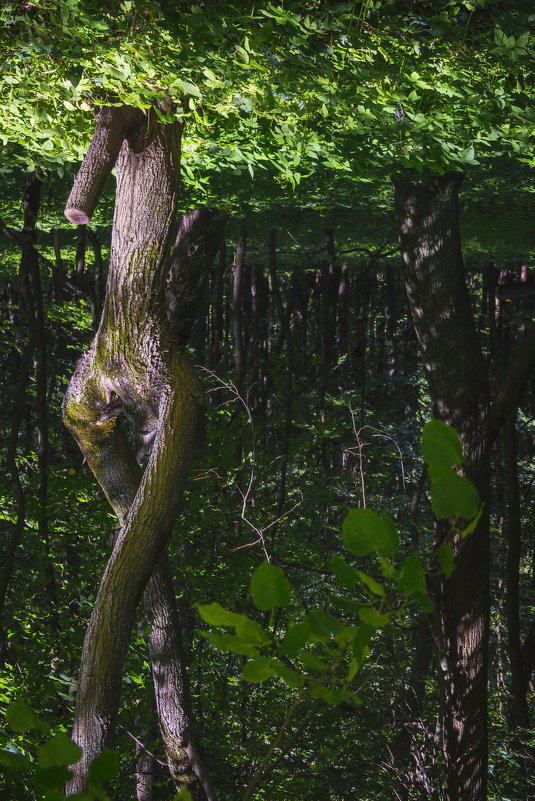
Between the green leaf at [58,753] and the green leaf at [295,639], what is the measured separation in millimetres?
206

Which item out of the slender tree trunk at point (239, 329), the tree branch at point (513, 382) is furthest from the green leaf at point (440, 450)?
the slender tree trunk at point (239, 329)

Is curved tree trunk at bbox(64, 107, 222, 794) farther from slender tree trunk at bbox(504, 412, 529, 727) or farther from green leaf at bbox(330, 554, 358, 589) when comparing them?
green leaf at bbox(330, 554, 358, 589)

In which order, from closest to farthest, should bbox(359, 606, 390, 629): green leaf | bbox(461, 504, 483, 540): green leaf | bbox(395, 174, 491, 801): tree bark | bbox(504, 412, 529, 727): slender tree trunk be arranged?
1. bbox(461, 504, 483, 540): green leaf
2. bbox(359, 606, 390, 629): green leaf
3. bbox(395, 174, 491, 801): tree bark
4. bbox(504, 412, 529, 727): slender tree trunk

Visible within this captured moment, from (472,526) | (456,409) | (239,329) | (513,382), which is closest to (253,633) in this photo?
(472,526)

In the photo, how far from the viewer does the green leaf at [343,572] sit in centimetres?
79

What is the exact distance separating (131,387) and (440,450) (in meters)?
3.47

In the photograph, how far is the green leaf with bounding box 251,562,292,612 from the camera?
0.76 meters

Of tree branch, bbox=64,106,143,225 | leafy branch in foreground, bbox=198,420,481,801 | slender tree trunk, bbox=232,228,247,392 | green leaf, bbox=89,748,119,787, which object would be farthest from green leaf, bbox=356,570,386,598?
slender tree trunk, bbox=232,228,247,392

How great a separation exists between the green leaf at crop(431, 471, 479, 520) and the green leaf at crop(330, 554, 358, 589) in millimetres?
155

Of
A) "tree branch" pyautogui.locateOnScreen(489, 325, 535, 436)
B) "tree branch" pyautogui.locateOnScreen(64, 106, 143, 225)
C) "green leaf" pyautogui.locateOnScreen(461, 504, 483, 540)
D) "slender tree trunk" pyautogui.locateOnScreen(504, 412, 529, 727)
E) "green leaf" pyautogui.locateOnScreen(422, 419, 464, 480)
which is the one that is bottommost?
"slender tree trunk" pyautogui.locateOnScreen(504, 412, 529, 727)

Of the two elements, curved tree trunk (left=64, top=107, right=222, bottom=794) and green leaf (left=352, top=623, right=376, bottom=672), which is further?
curved tree trunk (left=64, top=107, right=222, bottom=794)

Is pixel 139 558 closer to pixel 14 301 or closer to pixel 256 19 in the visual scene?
pixel 256 19

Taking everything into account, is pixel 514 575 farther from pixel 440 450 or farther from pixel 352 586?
pixel 440 450

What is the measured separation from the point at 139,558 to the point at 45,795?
3.14 meters
